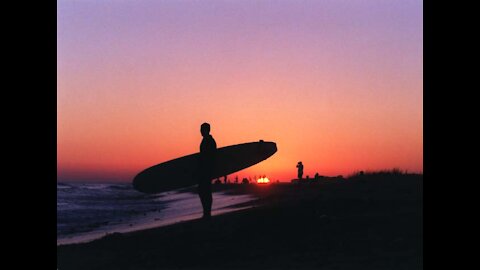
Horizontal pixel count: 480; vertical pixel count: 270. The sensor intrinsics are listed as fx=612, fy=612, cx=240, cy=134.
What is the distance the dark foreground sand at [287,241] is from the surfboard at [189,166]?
132 inches

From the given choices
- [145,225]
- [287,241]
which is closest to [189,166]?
[145,225]

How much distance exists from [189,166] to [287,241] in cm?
766

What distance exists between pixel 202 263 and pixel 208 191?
3.56 m

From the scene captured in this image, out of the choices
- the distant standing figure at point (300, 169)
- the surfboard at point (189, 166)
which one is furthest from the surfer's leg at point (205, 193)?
the distant standing figure at point (300, 169)

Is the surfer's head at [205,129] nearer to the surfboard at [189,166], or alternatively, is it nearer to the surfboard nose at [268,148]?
the surfboard at [189,166]

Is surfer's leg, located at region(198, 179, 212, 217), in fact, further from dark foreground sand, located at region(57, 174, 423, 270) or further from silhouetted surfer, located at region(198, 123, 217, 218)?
dark foreground sand, located at region(57, 174, 423, 270)

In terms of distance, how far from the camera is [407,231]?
11.7 m

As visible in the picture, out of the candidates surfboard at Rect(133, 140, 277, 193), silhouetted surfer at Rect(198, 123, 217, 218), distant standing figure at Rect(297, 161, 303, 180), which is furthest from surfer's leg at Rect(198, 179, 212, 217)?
distant standing figure at Rect(297, 161, 303, 180)

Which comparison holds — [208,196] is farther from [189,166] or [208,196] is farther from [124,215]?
[124,215]

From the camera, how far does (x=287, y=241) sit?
1165 centimetres

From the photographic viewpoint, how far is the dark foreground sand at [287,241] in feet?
33.9
